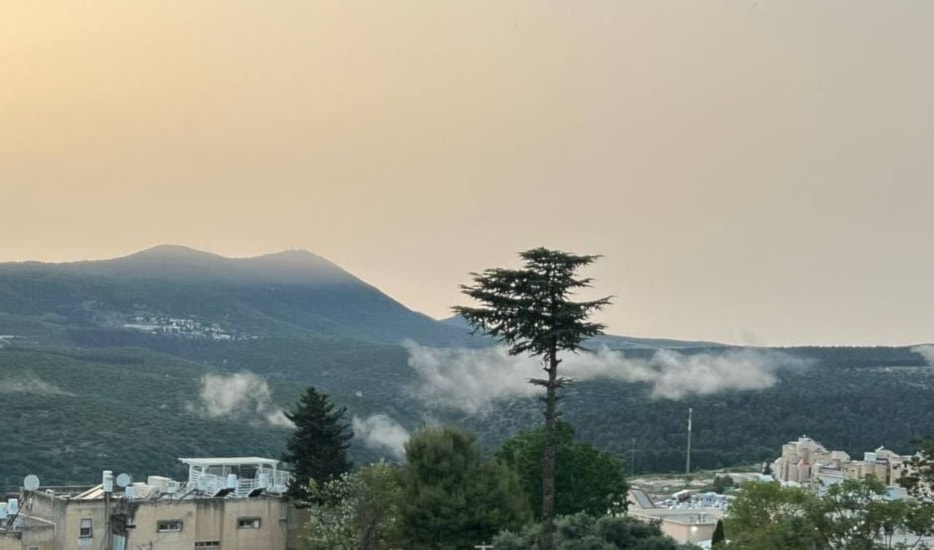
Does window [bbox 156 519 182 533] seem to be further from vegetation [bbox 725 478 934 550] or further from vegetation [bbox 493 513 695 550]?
vegetation [bbox 725 478 934 550]

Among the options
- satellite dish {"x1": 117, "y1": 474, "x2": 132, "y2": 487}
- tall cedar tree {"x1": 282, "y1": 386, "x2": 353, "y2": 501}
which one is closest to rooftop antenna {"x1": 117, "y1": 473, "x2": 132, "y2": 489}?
satellite dish {"x1": 117, "y1": 474, "x2": 132, "y2": 487}

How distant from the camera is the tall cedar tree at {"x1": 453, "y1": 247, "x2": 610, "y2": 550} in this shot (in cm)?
3005

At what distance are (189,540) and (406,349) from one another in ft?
483

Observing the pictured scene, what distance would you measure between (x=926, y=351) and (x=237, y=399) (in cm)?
11431

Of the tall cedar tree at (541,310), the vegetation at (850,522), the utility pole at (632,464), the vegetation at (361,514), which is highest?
the tall cedar tree at (541,310)

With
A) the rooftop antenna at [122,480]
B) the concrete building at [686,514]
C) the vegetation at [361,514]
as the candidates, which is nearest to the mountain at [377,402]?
the concrete building at [686,514]

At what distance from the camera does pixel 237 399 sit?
11719cm

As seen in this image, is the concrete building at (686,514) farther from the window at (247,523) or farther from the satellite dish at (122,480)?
the satellite dish at (122,480)

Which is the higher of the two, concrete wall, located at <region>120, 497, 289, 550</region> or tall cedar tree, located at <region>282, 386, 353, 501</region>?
tall cedar tree, located at <region>282, 386, 353, 501</region>

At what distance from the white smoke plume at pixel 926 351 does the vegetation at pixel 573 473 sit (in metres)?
139

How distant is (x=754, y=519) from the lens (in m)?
39.1

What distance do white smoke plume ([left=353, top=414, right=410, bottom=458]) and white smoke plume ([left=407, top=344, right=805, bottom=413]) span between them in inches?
891

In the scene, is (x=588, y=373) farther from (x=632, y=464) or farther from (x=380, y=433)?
(x=380, y=433)

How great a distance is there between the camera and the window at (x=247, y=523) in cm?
4206
